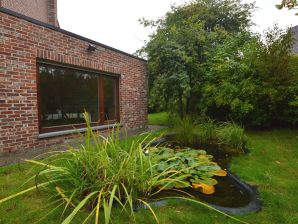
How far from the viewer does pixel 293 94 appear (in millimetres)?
6039

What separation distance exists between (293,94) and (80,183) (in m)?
6.31

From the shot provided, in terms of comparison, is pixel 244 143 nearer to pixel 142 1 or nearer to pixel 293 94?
pixel 293 94

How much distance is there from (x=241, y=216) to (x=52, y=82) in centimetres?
455

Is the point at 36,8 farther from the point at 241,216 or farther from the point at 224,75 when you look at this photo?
the point at 241,216

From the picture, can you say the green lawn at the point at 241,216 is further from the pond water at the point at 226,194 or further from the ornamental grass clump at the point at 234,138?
the ornamental grass clump at the point at 234,138

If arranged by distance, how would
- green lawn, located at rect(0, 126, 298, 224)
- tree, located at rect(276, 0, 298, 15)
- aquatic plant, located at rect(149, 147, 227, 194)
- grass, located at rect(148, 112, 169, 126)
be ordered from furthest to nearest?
grass, located at rect(148, 112, 169, 126), tree, located at rect(276, 0, 298, 15), aquatic plant, located at rect(149, 147, 227, 194), green lawn, located at rect(0, 126, 298, 224)

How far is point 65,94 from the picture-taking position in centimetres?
521

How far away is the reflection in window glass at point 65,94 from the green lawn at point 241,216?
6.04 feet

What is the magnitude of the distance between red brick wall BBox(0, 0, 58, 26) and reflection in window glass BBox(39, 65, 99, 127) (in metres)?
4.15

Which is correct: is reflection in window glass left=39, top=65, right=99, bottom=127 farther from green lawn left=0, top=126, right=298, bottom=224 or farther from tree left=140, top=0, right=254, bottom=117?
tree left=140, top=0, right=254, bottom=117

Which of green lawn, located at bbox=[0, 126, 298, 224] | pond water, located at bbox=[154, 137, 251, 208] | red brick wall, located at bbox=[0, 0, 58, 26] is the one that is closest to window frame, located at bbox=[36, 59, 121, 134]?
green lawn, located at bbox=[0, 126, 298, 224]

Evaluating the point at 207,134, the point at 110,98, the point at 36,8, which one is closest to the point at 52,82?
the point at 110,98

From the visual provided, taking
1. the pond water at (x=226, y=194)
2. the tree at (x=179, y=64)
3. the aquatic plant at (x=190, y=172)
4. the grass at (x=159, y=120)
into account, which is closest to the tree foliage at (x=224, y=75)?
the tree at (x=179, y=64)

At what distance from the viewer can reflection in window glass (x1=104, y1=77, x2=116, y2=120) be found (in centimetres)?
662
